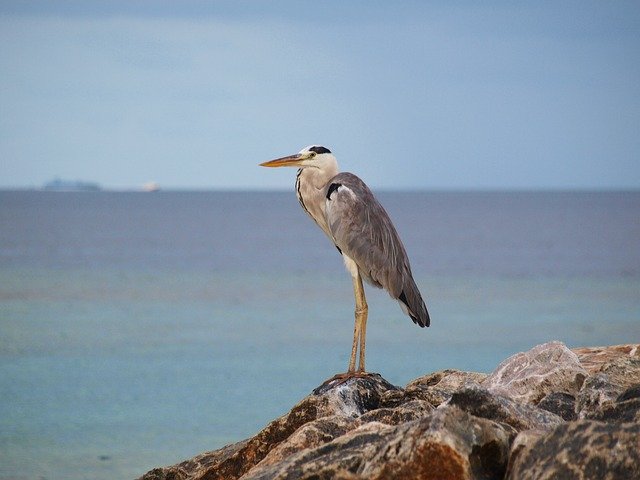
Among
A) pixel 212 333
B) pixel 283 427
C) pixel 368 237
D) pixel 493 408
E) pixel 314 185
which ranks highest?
pixel 314 185

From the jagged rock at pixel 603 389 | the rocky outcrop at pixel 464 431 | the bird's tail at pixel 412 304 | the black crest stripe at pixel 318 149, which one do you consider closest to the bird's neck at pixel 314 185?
the black crest stripe at pixel 318 149

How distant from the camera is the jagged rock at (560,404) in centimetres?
628

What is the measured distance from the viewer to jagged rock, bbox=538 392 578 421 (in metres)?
6.28

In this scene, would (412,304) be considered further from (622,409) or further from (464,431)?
(464,431)

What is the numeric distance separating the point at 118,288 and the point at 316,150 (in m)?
27.6

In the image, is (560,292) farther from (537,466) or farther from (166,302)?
(537,466)

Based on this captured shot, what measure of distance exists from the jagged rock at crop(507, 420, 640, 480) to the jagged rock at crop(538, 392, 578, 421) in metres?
2.00

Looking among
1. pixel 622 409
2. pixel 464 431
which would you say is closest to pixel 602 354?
pixel 622 409

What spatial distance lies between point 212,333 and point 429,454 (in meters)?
20.8

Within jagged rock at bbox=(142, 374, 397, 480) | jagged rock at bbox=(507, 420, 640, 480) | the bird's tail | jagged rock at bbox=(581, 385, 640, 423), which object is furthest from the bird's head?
jagged rock at bbox=(507, 420, 640, 480)

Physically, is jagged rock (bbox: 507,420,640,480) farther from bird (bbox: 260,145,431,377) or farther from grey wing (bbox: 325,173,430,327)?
grey wing (bbox: 325,173,430,327)

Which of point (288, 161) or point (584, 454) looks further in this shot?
point (288, 161)

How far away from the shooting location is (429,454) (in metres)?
4.34

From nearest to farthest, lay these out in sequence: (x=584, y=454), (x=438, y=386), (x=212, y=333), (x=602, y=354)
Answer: (x=584, y=454) < (x=438, y=386) < (x=602, y=354) < (x=212, y=333)
